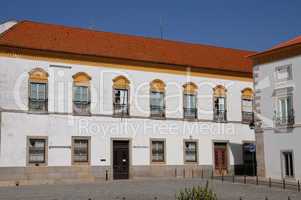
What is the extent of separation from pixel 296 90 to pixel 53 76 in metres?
14.6

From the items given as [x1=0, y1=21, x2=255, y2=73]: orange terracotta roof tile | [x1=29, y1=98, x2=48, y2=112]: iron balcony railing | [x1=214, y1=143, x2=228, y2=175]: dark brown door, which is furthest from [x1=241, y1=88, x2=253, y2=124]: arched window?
[x1=29, y1=98, x2=48, y2=112]: iron balcony railing

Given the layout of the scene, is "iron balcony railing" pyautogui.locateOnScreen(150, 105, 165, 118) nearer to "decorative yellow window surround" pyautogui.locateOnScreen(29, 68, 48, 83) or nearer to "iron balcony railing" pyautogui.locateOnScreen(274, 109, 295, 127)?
"decorative yellow window surround" pyautogui.locateOnScreen(29, 68, 48, 83)

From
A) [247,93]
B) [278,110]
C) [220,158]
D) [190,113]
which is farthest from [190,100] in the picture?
[278,110]

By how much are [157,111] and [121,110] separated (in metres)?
2.83

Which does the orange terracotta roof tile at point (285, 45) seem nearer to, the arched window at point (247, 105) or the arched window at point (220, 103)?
the arched window at point (220, 103)

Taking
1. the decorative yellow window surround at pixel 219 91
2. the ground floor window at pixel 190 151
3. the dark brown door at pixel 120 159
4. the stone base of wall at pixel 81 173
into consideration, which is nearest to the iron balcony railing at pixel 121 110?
the dark brown door at pixel 120 159

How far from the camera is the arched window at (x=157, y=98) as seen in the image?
3428 centimetres

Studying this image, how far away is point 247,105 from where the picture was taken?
1519 inches

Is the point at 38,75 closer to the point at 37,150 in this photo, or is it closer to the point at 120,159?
the point at 37,150

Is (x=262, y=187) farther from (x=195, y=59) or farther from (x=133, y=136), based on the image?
(x=195, y=59)

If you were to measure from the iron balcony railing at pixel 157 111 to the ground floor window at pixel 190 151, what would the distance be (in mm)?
2726

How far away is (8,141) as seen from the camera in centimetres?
2881

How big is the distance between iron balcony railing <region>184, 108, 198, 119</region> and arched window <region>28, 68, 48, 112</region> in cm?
1032

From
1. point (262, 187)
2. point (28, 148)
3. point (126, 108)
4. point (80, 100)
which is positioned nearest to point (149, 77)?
point (126, 108)
